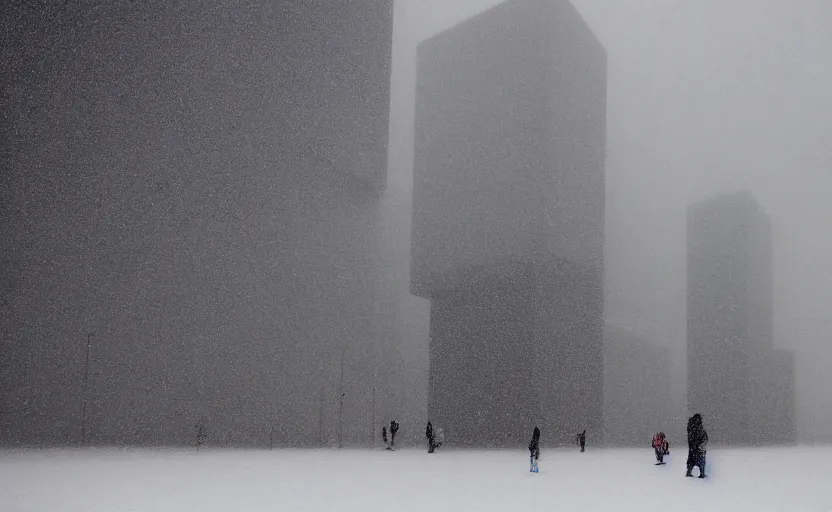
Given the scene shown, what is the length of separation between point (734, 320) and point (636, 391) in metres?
34.4

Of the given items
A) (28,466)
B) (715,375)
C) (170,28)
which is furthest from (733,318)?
(28,466)

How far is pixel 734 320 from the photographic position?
439ft

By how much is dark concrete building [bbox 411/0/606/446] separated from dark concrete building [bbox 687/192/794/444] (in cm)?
5911

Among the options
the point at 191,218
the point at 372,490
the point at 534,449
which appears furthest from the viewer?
the point at 191,218

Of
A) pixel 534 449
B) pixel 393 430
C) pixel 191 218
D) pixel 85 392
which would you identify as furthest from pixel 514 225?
pixel 534 449

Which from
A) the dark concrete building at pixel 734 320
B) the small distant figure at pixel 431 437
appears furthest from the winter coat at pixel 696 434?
the dark concrete building at pixel 734 320

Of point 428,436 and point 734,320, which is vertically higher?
point 734,320

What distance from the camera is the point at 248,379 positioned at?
5553 centimetres

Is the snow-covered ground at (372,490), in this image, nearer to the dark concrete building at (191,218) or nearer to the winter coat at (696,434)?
the winter coat at (696,434)

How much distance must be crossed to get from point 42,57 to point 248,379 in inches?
991

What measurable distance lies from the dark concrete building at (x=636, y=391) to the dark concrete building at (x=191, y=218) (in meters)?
35.5

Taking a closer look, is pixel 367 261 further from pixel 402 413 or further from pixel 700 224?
pixel 700 224

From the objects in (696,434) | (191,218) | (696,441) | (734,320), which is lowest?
(696,441)

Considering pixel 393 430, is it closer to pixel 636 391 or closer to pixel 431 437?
pixel 431 437
